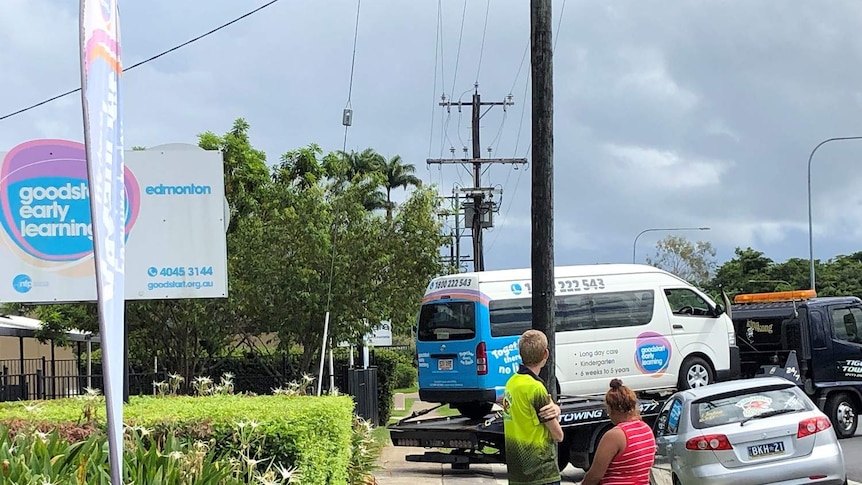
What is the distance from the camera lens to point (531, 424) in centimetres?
654

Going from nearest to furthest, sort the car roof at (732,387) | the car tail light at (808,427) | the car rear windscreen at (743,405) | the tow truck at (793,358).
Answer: the car tail light at (808,427)
the car rear windscreen at (743,405)
the car roof at (732,387)
the tow truck at (793,358)

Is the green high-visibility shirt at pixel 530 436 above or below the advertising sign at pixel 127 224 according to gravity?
below

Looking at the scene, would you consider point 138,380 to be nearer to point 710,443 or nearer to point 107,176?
point 710,443

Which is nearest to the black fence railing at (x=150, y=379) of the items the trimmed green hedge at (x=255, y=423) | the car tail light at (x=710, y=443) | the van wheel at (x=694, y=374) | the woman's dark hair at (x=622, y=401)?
the van wheel at (x=694, y=374)

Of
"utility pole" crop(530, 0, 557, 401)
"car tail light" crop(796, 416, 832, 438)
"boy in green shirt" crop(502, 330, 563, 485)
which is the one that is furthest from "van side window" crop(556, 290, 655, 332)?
"boy in green shirt" crop(502, 330, 563, 485)

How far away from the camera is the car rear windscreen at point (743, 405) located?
1097cm

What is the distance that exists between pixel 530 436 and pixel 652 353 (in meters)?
11.0

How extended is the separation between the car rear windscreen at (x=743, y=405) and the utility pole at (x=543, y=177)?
2.11m

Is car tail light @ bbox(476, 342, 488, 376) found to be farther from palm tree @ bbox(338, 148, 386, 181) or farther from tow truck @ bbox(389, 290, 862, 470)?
palm tree @ bbox(338, 148, 386, 181)

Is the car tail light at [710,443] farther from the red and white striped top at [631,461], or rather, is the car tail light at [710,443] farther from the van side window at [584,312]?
the van side window at [584,312]

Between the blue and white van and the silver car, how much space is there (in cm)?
546

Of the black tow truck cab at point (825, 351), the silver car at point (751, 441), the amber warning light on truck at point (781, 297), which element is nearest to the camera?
the silver car at point (751, 441)

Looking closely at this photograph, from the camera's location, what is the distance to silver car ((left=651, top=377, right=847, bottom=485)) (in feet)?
34.7

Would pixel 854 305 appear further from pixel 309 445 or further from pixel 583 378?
pixel 309 445
